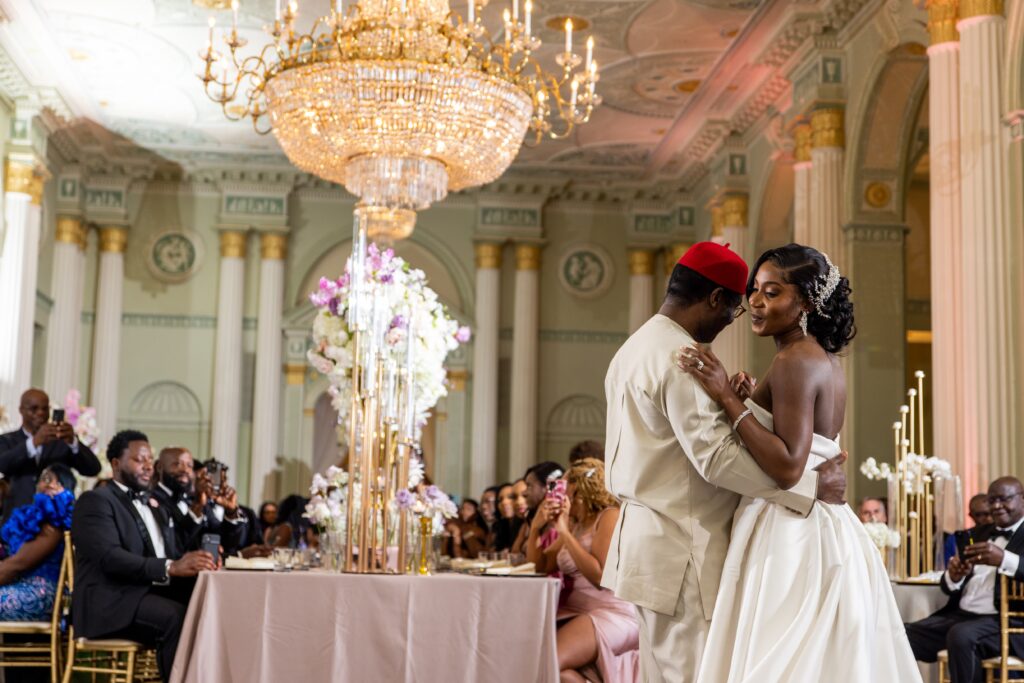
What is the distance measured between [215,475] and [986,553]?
440 cm

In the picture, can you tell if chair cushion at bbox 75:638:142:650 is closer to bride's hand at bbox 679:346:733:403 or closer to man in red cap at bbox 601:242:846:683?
man in red cap at bbox 601:242:846:683

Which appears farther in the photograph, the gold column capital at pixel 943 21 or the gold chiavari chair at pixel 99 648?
the gold column capital at pixel 943 21

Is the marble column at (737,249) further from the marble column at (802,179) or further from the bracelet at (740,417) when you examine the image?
the bracelet at (740,417)

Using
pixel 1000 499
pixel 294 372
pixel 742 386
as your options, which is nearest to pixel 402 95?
pixel 1000 499

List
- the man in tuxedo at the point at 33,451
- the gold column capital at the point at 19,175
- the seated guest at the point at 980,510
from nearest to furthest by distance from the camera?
1. the seated guest at the point at 980,510
2. the man in tuxedo at the point at 33,451
3. the gold column capital at the point at 19,175

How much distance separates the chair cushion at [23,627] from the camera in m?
5.88

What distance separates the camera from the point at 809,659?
3047mm

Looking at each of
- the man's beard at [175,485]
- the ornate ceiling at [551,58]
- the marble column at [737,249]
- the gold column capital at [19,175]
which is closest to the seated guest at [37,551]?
the man's beard at [175,485]

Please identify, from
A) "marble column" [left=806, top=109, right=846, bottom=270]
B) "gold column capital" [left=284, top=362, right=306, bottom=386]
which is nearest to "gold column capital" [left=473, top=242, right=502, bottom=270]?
"gold column capital" [left=284, top=362, right=306, bottom=386]

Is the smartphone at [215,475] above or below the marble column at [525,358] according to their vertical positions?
below

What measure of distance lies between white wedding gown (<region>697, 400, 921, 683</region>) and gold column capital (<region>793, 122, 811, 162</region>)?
917cm

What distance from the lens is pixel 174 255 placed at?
706 inches

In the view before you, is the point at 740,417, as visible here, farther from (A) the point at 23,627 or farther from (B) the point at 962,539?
(A) the point at 23,627

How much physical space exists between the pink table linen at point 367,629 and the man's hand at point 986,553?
1.93 meters
